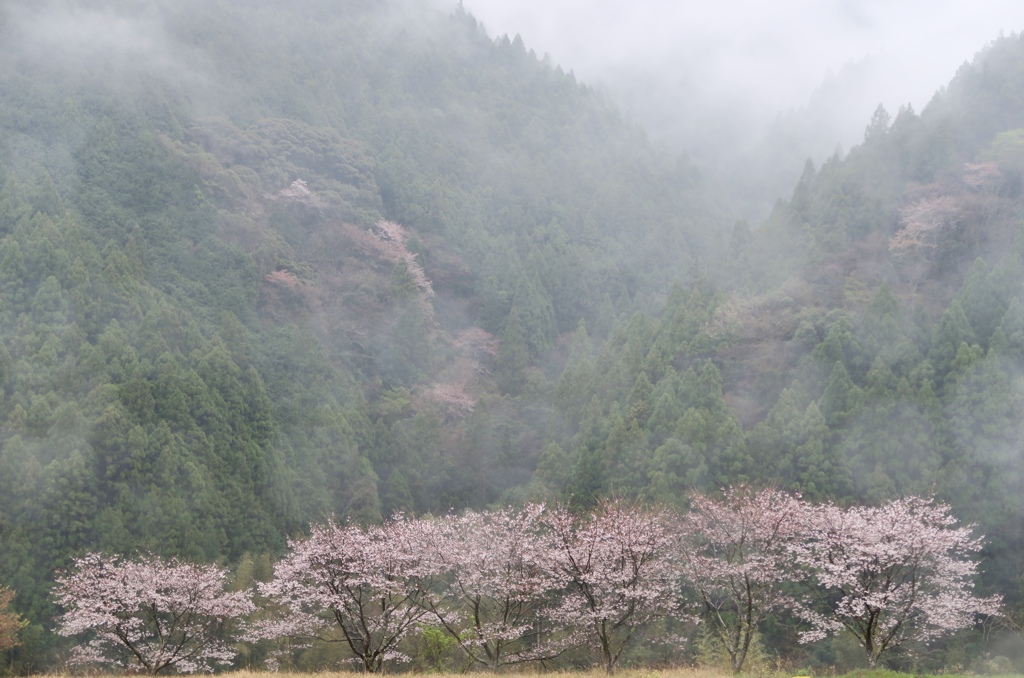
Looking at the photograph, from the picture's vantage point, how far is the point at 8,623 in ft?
77.3

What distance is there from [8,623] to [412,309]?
26514 mm

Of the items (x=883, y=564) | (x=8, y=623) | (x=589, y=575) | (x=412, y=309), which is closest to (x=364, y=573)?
(x=589, y=575)

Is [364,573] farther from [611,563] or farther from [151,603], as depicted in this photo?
[151,603]

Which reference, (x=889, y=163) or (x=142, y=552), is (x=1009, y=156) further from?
(x=142, y=552)

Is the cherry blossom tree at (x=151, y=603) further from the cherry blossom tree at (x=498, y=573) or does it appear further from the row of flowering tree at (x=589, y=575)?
the cherry blossom tree at (x=498, y=573)

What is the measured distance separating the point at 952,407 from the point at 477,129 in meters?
41.3

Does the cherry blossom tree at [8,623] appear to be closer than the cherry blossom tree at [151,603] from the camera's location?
No

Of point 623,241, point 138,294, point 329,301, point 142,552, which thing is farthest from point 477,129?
point 142,552

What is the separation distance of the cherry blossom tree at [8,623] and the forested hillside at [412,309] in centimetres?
131

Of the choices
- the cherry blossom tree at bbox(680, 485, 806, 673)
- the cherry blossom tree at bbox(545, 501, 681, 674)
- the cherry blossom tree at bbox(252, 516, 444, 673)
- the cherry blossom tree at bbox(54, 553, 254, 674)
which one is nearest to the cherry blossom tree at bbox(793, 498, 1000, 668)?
the cherry blossom tree at bbox(680, 485, 806, 673)

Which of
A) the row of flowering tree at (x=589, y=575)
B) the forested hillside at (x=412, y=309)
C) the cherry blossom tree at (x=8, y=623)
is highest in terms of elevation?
the forested hillside at (x=412, y=309)

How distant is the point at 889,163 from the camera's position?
3997cm

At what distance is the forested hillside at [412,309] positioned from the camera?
2944cm

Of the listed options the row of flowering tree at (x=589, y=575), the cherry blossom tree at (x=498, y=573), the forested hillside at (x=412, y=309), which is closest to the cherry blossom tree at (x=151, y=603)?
the row of flowering tree at (x=589, y=575)
